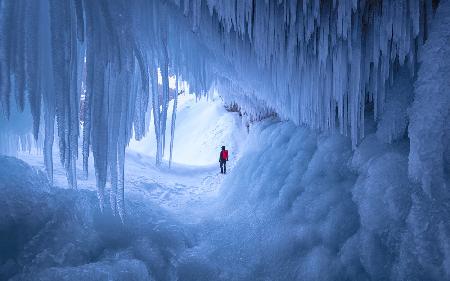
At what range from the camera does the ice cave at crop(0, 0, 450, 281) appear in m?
2.86

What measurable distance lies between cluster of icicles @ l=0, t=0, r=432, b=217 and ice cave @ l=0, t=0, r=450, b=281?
16 millimetres

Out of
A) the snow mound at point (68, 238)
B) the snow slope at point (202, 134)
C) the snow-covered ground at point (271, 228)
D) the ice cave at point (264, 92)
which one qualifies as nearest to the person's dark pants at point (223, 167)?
the snow slope at point (202, 134)

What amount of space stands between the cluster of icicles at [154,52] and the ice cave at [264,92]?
0.05 feet

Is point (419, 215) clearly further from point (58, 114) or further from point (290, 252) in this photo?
point (58, 114)

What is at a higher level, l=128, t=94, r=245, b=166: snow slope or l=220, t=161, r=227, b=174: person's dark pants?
l=128, t=94, r=245, b=166: snow slope

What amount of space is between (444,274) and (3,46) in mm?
4334

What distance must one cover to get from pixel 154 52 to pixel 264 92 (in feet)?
10.4

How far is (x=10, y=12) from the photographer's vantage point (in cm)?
254

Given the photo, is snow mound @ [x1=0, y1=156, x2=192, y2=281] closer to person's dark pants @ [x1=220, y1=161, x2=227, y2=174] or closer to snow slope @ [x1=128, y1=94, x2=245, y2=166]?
person's dark pants @ [x1=220, y1=161, x2=227, y2=174]

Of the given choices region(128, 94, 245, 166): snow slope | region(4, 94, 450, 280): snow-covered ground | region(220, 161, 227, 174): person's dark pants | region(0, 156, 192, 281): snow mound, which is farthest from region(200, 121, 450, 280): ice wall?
region(128, 94, 245, 166): snow slope

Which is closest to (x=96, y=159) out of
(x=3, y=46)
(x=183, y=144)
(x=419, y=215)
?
(x=3, y=46)

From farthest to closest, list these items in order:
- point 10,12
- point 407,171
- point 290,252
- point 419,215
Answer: point 290,252
point 407,171
point 419,215
point 10,12

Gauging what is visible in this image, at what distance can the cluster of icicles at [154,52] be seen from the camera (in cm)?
268

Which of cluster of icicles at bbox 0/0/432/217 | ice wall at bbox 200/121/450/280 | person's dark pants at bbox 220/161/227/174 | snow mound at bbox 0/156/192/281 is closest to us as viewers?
cluster of icicles at bbox 0/0/432/217
